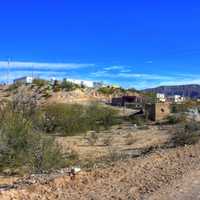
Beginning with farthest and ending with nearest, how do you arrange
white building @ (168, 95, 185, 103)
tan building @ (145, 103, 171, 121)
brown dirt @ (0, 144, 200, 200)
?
white building @ (168, 95, 185, 103) < tan building @ (145, 103, 171, 121) < brown dirt @ (0, 144, 200, 200)

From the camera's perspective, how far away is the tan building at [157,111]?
68688mm

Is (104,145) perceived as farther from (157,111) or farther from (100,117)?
(157,111)

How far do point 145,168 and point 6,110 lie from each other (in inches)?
369

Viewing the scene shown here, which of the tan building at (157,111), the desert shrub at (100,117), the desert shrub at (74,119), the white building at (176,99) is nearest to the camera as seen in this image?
the desert shrub at (74,119)

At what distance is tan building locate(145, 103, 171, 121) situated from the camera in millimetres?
68688

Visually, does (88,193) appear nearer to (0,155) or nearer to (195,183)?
(195,183)

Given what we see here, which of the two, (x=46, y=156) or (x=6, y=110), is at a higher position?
(x=6, y=110)

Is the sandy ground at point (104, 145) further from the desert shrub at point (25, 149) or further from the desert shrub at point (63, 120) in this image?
the desert shrub at point (63, 120)

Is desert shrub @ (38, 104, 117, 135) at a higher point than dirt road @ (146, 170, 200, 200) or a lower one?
higher

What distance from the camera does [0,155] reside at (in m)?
19.7

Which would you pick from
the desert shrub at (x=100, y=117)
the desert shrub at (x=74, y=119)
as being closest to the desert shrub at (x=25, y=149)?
the desert shrub at (x=74, y=119)

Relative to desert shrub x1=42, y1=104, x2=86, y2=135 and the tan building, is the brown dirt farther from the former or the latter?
the tan building

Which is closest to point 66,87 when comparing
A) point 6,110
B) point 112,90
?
point 112,90

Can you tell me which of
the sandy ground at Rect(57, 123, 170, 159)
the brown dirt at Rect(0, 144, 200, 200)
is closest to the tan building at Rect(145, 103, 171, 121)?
the sandy ground at Rect(57, 123, 170, 159)
